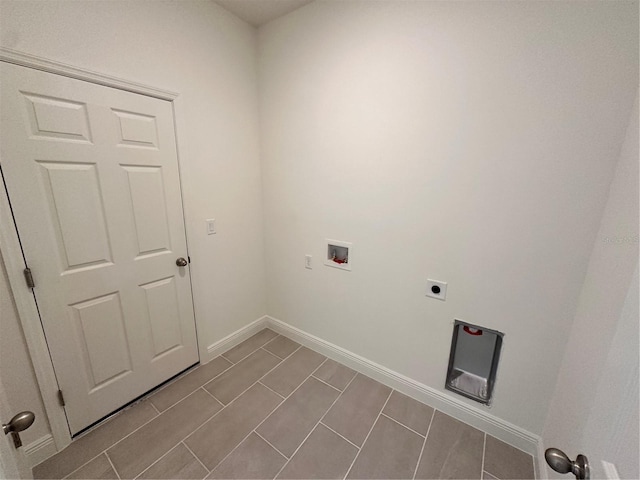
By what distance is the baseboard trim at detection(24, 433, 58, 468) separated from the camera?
1.29 meters

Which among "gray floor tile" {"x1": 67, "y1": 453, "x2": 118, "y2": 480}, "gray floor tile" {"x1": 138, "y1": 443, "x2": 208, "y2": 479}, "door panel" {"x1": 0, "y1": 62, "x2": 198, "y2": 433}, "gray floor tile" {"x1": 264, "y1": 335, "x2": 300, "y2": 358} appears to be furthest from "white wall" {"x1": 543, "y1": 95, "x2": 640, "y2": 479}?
"door panel" {"x1": 0, "y1": 62, "x2": 198, "y2": 433}

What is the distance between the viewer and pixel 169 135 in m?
1.63

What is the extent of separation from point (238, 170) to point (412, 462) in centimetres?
225

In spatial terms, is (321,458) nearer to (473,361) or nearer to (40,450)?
(473,361)

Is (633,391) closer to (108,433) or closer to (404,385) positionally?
(404,385)

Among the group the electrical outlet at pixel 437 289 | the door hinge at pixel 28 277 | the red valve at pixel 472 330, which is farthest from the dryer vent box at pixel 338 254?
the door hinge at pixel 28 277

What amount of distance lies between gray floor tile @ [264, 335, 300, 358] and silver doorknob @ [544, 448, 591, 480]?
188 centimetres

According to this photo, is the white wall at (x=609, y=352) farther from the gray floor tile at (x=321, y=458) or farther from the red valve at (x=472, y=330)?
the gray floor tile at (x=321, y=458)

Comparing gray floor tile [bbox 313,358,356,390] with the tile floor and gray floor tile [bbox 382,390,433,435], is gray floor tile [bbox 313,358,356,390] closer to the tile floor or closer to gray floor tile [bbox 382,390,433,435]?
the tile floor

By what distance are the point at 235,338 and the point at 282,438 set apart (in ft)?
3.37

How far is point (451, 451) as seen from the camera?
1.41 m

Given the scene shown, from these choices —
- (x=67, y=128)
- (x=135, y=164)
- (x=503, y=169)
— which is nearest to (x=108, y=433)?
(x=135, y=164)

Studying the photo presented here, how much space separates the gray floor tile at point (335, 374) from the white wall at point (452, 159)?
7.1 inches

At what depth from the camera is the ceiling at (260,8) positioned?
173cm
